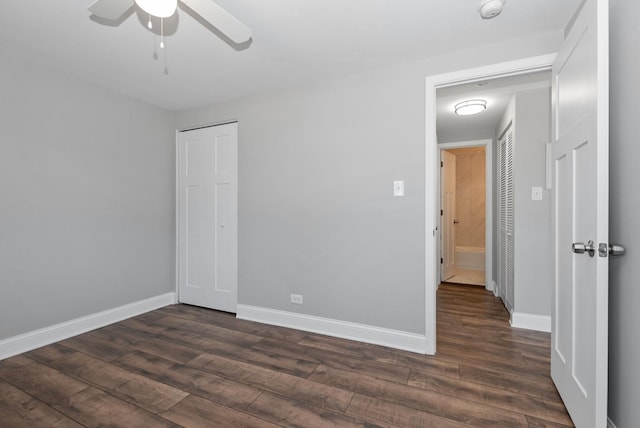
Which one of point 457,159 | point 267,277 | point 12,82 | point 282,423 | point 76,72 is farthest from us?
point 457,159

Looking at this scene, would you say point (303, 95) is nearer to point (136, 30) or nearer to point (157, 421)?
point (136, 30)

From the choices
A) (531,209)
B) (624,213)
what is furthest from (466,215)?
(624,213)

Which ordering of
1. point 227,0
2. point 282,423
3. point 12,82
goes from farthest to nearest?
1. point 12,82
2. point 227,0
3. point 282,423

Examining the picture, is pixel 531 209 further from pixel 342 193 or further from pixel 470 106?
pixel 342 193

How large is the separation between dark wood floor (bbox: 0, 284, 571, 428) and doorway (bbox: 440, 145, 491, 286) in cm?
247

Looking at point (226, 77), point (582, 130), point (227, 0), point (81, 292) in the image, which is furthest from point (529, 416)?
point (81, 292)

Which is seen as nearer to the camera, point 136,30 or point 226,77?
point 136,30

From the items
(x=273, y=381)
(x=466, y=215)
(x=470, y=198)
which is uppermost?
(x=470, y=198)

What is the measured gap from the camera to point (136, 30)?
2043mm

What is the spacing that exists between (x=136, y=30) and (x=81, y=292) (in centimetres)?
232

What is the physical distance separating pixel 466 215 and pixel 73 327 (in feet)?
21.1

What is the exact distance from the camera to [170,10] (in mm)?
1392

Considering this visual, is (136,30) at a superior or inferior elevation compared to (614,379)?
superior

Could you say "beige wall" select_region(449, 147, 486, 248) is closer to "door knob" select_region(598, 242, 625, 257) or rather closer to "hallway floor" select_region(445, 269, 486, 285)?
"hallway floor" select_region(445, 269, 486, 285)
